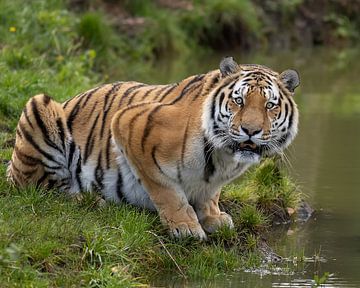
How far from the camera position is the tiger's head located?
6.21 metres

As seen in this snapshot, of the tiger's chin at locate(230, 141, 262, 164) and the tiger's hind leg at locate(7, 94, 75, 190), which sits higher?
the tiger's chin at locate(230, 141, 262, 164)

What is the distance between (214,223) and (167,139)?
76cm

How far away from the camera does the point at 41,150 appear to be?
7.21 m

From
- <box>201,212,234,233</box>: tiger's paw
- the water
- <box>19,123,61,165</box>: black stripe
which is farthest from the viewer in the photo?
<box>19,123,61,165</box>: black stripe

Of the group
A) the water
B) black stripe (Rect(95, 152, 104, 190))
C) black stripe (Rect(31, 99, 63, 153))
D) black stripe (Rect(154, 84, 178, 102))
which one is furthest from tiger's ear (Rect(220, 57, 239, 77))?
black stripe (Rect(31, 99, 63, 153))

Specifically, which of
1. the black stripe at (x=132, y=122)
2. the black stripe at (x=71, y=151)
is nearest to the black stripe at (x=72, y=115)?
the black stripe at (x=71, y=151)

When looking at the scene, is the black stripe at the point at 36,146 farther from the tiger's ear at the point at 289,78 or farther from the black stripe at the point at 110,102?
the tiger's ear at the point at 289,78

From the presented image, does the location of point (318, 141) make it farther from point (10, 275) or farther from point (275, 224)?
point (10, 275)

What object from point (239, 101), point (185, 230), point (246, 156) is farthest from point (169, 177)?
point (239, 101)

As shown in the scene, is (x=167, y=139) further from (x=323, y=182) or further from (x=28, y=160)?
(x=323, y=182)

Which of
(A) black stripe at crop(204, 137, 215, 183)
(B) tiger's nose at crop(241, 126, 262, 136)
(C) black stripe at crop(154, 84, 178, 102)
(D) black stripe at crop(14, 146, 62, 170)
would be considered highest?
(B) tiger's nose at crop(241, 126, 262, 136)

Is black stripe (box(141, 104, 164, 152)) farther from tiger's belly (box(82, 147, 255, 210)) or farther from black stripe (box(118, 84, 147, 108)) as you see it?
black stripe (box(118, 84, 147, 108))

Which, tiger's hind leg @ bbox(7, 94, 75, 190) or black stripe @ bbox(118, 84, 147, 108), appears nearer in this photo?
tiger's hind leg @ bbox(7, 94, 75, 190)

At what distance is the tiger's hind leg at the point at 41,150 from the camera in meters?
7.18
